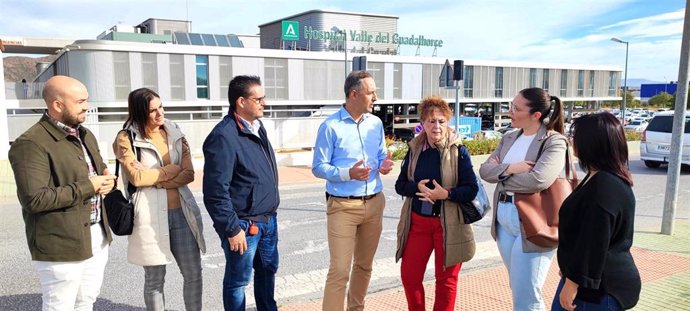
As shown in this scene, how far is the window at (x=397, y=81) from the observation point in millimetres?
40125

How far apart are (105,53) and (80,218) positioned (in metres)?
29.6

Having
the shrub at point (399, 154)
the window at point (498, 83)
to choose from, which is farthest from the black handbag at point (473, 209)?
the window at point (498, 83)

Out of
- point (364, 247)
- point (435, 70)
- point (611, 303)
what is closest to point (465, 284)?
point (364, 247)

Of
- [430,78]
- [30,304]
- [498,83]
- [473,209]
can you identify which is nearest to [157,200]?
[30,304]

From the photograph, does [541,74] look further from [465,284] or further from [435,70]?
[465,284]

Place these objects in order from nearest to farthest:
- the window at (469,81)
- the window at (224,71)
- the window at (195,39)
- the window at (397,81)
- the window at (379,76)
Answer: the window at (224,71)
the window at (195,39)
the window at (379,76)
the window at (397,81)
the window at (469,81)

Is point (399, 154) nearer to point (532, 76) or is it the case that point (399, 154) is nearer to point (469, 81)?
point (469, 81)

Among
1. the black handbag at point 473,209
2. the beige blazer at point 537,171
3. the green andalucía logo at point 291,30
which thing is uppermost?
the green andalucía logo at point 291,30

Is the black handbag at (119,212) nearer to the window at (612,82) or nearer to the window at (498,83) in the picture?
the window at (498,83)

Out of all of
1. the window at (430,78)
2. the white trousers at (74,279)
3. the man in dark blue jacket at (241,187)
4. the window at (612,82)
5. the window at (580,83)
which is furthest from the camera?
the window at (612,82)

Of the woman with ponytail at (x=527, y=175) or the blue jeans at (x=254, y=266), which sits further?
the blue jeans at (x=254, y=266)

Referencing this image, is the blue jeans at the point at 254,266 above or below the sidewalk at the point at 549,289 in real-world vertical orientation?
above

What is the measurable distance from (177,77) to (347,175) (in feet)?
99.8

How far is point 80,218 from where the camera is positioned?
2.88 meters
